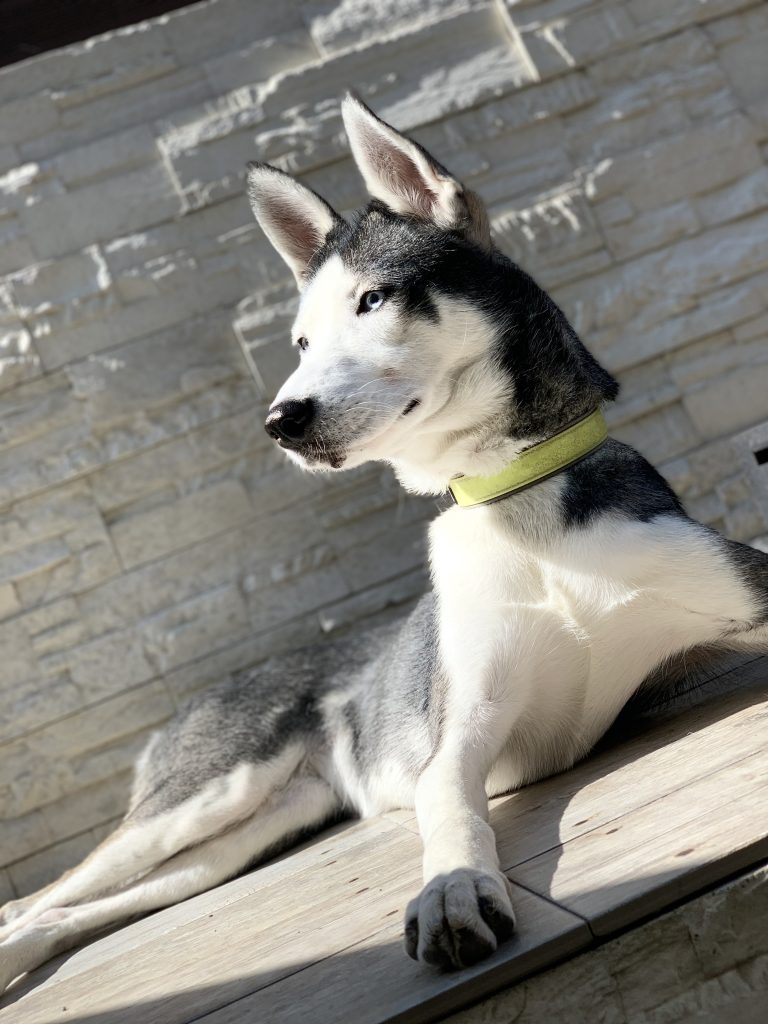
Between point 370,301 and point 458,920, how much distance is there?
1286mm

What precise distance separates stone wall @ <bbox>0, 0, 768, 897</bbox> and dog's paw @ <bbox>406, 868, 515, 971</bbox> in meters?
2.16

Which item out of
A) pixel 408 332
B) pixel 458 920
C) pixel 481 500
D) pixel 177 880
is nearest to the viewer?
pixel 458 920

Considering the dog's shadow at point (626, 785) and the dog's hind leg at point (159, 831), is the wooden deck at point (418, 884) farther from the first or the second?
the dog's hind leg at point (159, 831)

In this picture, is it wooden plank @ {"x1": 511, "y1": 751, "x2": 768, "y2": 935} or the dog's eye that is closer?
wooden plank @ {"x1": 511, "y1": 751, "x2": 768, "y2": 935}

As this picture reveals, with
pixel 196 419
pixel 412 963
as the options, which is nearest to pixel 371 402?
pixel 412 963

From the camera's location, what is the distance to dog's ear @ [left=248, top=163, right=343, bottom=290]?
8.18ft

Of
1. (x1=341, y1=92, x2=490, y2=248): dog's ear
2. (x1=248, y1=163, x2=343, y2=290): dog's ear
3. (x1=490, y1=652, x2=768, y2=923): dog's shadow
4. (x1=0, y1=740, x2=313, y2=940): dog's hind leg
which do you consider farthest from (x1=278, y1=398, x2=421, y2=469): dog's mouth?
(x1=0, y1=740, x2=313, y2=940): dog's hind leg

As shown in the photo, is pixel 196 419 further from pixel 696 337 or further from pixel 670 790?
pixel 670 790

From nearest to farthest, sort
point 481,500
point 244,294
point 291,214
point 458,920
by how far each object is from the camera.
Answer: point 458,920 → point 481,500 → point 291,214 → point 244,294

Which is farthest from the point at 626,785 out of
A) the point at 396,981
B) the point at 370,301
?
the point at 370,301

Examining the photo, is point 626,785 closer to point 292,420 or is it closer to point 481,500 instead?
point 481,500

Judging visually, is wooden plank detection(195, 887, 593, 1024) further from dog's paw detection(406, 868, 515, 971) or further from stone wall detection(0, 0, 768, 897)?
stone wall detection(0, 0, 768, 897)

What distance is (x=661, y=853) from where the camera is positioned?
1.43 meters

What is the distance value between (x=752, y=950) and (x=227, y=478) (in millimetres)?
2538
